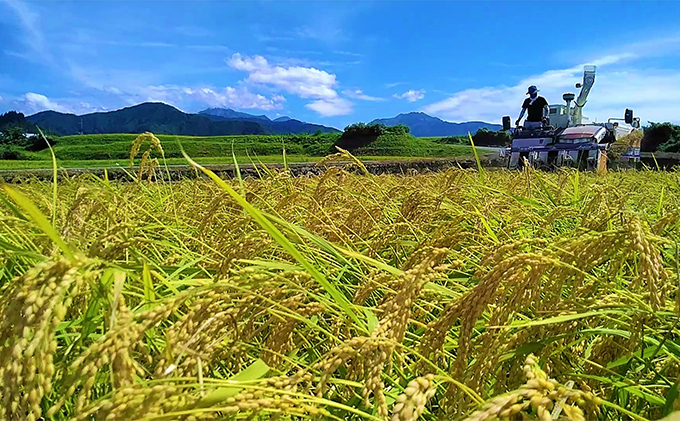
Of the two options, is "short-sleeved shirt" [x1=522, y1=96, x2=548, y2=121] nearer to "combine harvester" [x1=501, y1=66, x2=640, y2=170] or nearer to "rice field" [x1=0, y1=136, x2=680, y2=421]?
"combine harvester" [x1=501, y1=66, x2=640, y2=170]

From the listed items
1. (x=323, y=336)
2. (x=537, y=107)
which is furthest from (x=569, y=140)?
(x=323, y=336)

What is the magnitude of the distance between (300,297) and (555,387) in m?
0.55

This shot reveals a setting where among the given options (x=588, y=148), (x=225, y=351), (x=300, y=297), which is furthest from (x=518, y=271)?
(x=588, y=148)

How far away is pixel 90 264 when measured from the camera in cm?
72

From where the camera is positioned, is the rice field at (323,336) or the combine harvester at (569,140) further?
the combine harvester at (569,140)

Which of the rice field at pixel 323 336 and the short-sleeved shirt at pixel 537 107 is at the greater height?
the short-sleeved shirt at pixel 537 107

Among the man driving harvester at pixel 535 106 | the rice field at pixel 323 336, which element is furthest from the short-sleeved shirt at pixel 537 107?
the rice field at pixel 323 336

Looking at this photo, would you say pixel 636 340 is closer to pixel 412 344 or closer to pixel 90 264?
pixel 412 344

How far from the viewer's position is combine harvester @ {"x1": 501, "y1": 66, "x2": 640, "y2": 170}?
48.3 ft

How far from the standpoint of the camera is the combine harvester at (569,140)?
48.3 ft

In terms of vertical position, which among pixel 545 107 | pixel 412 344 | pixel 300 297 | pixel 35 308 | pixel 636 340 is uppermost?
pixel 545 107

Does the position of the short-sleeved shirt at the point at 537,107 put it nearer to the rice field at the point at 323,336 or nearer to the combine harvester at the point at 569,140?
the combine harvester at the point at 569,140

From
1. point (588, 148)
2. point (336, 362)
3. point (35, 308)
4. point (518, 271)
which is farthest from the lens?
point (588, 148)

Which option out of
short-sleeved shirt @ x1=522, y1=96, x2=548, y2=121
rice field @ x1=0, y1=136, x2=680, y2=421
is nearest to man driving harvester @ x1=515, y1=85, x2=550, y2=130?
short-sleeved shirt @ x1=522, y1=96, x2=548, y2=121
